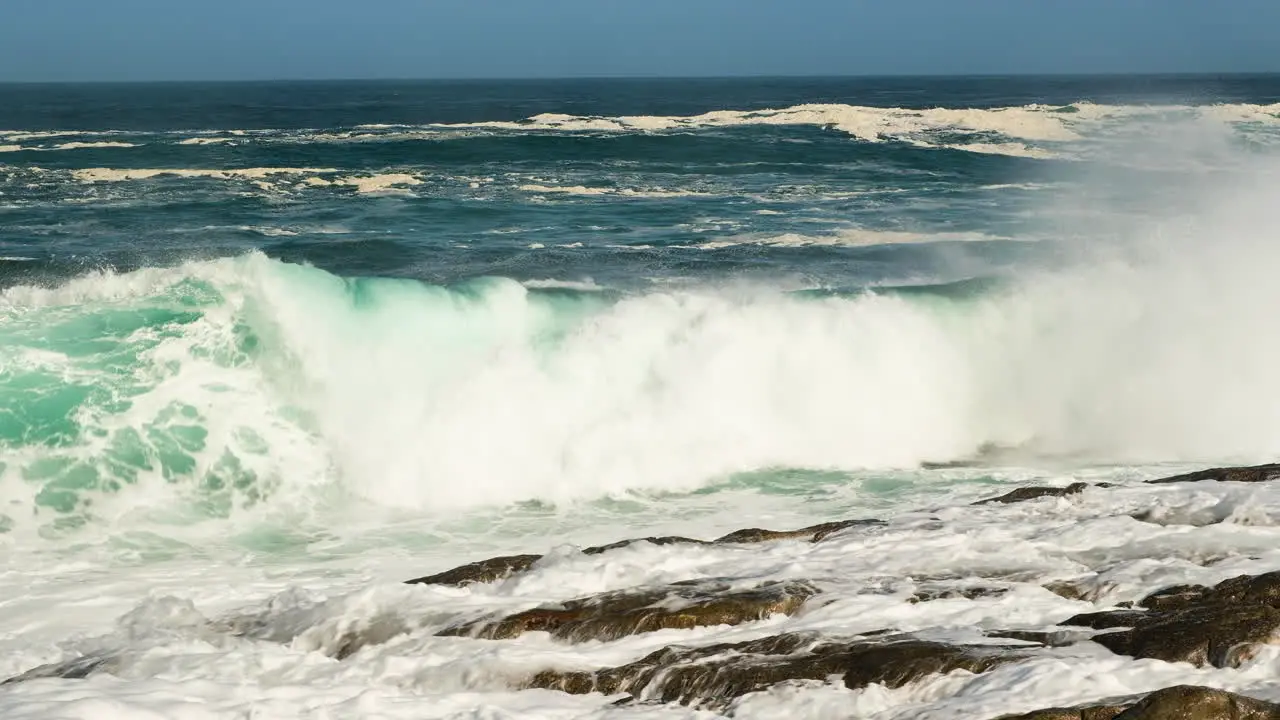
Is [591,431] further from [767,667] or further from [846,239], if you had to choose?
[846,239]

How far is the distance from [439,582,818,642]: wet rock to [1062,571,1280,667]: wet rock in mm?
1547

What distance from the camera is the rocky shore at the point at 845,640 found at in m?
6.14

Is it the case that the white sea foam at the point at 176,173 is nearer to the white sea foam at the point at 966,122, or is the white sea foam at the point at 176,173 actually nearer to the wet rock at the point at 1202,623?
the white sea foam at the point at 966,122

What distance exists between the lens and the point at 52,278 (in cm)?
1934

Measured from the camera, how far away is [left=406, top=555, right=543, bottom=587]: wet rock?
8.30 metres

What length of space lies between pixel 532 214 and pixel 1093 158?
2001 centimetres

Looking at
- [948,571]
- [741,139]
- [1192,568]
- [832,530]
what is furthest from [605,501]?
[741,139]

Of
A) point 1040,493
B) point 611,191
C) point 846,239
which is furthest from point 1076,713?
point 611,191

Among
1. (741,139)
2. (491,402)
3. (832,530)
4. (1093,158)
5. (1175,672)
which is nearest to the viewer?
(1175,672)

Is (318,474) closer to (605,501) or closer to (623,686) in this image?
(605,501)

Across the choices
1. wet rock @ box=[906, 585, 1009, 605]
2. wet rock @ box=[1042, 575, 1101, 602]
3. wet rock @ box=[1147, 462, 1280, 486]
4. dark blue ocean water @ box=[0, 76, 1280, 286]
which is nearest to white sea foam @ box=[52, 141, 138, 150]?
dark blue ocean water @ box=[0, 76, 1280, 286]

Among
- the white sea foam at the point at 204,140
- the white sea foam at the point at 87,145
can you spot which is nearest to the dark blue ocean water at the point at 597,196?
the white sea foam at the point at 204,140

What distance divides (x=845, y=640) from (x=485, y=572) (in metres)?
2.56

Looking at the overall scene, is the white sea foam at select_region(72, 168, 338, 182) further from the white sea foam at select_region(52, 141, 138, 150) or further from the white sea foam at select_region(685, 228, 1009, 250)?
the white sea foam at select_region(685, 228, 1009, 250)
